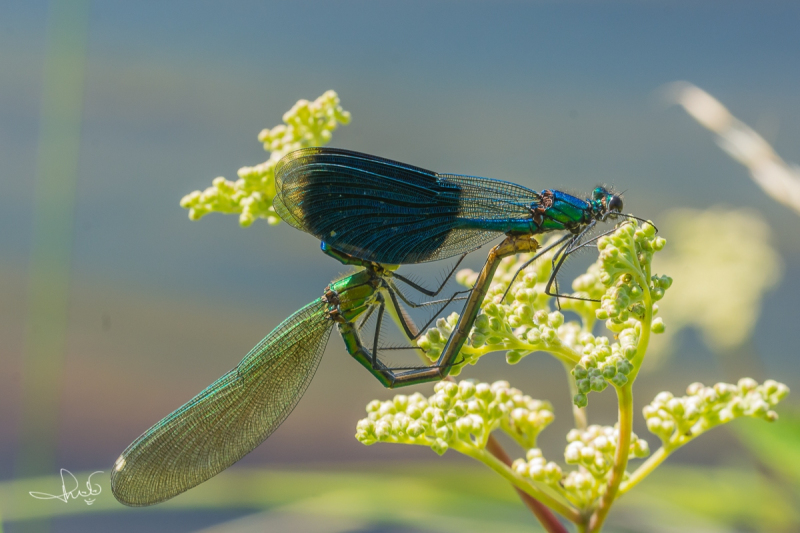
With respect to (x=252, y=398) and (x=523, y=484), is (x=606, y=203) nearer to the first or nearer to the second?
(x=523, y=484)

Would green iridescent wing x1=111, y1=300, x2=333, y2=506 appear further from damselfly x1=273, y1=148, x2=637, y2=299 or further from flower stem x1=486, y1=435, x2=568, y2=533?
flower stem x1=486, y1=435, x2=568, y2=533

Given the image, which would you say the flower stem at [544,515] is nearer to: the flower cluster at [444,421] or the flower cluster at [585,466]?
the flower cluster at [585,466]

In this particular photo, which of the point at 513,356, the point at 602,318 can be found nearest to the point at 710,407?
the point at 602,318

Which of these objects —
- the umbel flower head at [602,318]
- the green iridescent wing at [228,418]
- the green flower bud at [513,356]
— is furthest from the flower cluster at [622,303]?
the green iridescent wing at [228,418]

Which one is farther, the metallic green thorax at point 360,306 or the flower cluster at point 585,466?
the metallic green thorax at point 360,306

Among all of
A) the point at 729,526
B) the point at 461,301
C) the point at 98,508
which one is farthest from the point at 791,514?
the point at 98,508

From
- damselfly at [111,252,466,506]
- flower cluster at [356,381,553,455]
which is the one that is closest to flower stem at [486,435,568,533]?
flower cluster at [356,381,553,455]

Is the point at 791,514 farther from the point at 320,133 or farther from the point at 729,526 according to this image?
the point at 320,133
